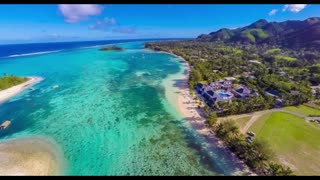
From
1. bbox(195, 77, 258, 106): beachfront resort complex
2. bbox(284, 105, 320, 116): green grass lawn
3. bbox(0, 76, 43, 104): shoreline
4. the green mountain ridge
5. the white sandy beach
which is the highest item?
the green mountain ridge

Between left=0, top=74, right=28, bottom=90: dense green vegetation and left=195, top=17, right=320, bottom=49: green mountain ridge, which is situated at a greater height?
left=195, top=17, right=320, bottom=49: green mountain ridge

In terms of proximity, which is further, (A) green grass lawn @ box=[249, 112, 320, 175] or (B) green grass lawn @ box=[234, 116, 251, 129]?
(B) green grass lawn @ box=[234, 116, 251, 129]

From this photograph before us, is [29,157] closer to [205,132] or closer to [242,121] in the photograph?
[205,132]

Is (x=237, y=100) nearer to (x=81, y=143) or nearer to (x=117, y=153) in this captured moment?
(x=117, y=153)

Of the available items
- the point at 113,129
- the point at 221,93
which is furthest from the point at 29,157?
the point at 221,93

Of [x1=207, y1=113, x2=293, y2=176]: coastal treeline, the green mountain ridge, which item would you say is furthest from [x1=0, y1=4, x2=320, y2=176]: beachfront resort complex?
the green mountain ridge

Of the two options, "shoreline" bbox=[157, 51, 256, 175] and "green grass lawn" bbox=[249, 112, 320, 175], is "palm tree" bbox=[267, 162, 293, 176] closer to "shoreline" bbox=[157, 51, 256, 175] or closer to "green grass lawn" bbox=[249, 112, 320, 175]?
"shoreline" bbox=[157, 51, 256, 175]

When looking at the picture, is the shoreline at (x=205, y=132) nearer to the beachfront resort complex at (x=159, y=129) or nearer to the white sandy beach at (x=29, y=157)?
the beachfront resort complex at (x=159, y=129)

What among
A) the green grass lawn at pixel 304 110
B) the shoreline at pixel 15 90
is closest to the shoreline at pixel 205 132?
the green grass lawn at pixel 304 110
